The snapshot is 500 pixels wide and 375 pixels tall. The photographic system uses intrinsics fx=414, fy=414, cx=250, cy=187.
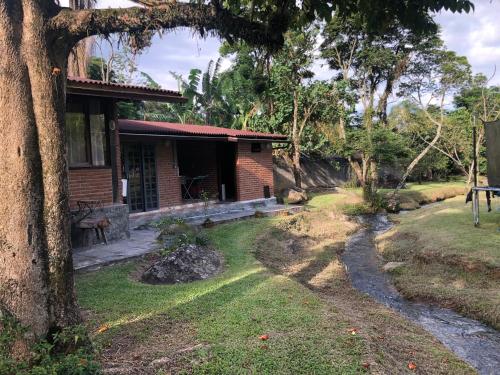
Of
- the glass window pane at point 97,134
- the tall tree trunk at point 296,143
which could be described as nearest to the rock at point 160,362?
the glass window pane at point 97,134

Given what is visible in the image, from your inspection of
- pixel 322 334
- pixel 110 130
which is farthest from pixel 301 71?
pixel 322 334

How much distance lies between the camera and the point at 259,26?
418 centimetres

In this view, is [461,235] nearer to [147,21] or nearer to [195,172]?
[147,21]

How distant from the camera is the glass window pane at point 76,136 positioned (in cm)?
898

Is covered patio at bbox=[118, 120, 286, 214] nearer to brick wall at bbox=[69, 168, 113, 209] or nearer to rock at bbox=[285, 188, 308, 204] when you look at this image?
rock at bbox=[285, 188, 308, 204]

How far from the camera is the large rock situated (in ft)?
22.0

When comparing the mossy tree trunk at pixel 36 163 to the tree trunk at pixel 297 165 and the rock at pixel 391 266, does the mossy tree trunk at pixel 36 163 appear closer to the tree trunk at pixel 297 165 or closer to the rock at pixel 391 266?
the rock at pixel 391 266

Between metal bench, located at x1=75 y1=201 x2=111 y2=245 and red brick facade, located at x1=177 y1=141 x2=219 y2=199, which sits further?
red brick facade, located at x1=177 y1=141 x2=219 y2=199

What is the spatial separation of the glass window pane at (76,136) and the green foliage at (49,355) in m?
6.38

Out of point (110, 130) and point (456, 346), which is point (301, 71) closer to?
point (110, 130)

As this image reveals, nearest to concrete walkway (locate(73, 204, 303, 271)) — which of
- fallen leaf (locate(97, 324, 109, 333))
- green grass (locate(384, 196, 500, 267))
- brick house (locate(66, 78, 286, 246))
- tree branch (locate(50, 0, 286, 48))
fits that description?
brick house (locate(66, 78, 286, 246))

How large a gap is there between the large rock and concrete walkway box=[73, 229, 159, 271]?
1.01 meters

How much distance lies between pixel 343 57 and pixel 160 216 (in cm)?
1676

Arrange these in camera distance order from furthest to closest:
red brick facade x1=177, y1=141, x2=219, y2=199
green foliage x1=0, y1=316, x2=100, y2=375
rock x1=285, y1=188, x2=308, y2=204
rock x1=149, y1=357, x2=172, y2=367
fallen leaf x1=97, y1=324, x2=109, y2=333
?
rock x1=285, y1=188, x2=308, y2=204 → red brick facade x1=177, y1=141, x2=219, y2=199 → fallen leaf x1=97, y1=324, x2=109, y2=333 → rock x1=149, y1=357, x2=172, y2=367 → green foliage x1=0, y1=316, x2=100, y2=375
